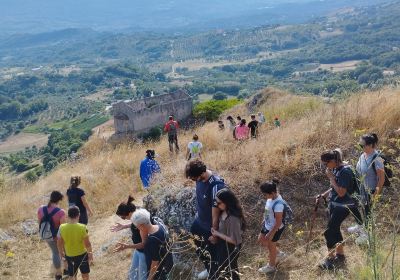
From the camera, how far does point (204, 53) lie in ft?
569

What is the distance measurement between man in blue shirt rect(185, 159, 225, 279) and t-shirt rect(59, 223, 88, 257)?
1383 millimetres

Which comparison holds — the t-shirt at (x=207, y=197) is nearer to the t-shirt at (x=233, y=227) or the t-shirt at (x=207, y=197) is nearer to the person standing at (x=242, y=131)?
the t-shirt at (x=233, y=227)

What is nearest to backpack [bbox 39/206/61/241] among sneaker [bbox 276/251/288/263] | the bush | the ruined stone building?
sneaker [bbox 276/251/288/263]

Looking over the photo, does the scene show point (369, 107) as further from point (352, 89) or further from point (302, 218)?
point (302, 218)

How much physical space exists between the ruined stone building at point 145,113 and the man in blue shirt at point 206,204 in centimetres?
2515

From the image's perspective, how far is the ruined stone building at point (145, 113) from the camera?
30.3m

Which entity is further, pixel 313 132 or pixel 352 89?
pixel 352 89

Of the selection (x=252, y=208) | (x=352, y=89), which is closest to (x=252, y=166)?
(x=252, y=208)

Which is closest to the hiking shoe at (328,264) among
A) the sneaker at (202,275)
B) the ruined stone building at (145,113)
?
the sneaker at (202,275)

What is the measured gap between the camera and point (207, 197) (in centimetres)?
440

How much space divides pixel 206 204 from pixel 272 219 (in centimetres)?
83

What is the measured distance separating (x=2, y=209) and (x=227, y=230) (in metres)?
6.20

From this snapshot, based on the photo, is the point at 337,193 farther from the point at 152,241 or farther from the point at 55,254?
the point at 55,254

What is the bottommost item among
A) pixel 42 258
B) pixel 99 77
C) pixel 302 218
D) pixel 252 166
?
pixel 99 77
